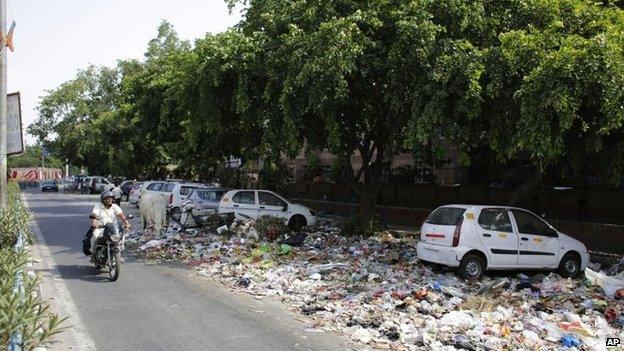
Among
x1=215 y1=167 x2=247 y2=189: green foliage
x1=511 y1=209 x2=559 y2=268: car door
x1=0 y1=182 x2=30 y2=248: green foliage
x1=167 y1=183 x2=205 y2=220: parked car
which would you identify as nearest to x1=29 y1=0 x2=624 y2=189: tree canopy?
x1=511 y1=209 x2=559 y2=268: car door

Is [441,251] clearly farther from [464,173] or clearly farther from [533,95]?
[464,173]

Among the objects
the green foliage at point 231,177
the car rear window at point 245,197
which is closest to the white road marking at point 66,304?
the car rear window at point 245,197

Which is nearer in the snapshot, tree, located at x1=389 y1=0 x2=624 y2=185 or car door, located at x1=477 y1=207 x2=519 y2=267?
tree, located at x1=389 y1=0 x2=624 y2=185

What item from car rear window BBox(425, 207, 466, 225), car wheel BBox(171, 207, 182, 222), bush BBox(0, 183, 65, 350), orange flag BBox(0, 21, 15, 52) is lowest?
car wheel BBox(171, 207, 182, 222)

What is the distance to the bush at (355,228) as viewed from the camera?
59.9 ft

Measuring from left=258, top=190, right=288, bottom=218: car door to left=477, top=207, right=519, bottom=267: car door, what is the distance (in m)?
9.09

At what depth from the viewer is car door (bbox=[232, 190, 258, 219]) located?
63.5ft

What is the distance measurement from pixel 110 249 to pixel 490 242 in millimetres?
7397

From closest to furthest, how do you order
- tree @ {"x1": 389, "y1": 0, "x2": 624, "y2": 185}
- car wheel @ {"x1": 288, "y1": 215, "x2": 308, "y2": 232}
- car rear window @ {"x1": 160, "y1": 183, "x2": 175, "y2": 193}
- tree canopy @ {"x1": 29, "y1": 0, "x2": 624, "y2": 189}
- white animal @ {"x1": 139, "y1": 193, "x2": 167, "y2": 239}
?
tree @ {"x1": 389, "y1": 0, "x2": 624, "y2": 185} < tree canopy @ {"x1": 29, "y1": 0, "x2": 624, "y2": 189} < white animal @ {"x1": 139, "y1": 193, "x2": 167, "y2": 239} < car wheel @ {"x1": 288, "y1": 215, "x2": 308, "y2": 232} < car rear window @ {"x1": 160, "y1": 183, "x2": 175, "y2": 193}

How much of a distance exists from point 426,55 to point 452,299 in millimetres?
6338

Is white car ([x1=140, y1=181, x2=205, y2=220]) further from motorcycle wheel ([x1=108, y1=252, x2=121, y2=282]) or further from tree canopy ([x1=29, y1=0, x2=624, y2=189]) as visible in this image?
motorcycle wheel ([x1=108, y1=252, x2=121, y2=282])

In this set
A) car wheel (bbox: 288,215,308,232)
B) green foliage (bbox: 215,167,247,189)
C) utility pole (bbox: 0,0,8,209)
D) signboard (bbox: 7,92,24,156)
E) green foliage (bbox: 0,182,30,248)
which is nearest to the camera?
green foliage (bbox: 0,182,30,248)

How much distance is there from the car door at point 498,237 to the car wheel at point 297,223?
8.80 metres

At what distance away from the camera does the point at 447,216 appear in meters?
11.9
